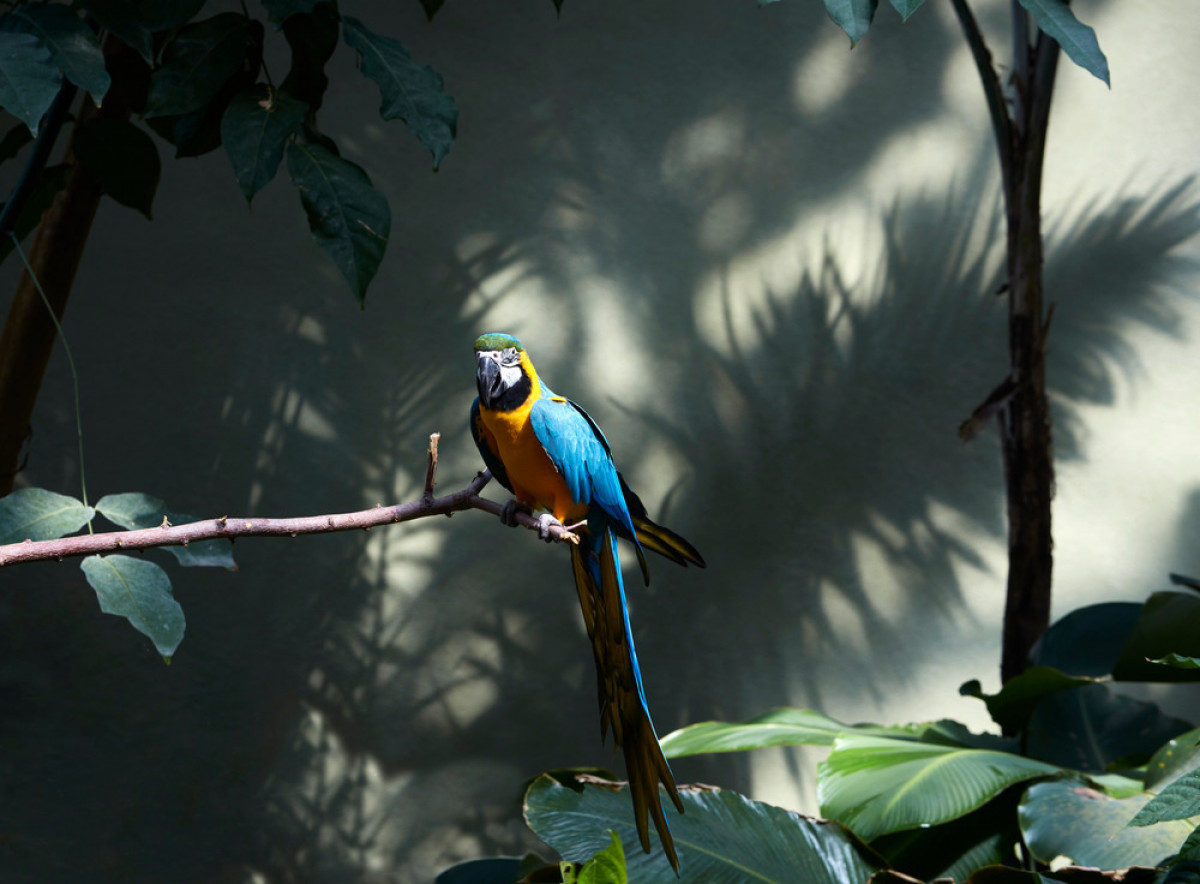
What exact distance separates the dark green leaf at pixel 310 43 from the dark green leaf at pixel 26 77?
26 cm

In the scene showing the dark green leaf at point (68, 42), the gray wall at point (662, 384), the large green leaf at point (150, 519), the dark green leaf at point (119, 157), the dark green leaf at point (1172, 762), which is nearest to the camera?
the dark green leaf at point (68, 42)

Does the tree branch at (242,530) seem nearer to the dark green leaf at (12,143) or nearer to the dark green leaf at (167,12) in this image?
the dark green leaf at (167,12)

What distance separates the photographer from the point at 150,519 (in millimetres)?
881

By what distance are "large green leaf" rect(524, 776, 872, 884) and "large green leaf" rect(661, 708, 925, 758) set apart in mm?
182

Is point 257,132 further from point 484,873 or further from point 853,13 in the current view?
point 484,873

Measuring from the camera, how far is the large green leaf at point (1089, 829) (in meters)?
1.03

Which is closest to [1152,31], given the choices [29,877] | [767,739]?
[767,739]

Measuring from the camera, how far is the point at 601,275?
6.56ft

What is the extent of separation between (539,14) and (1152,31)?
137cm

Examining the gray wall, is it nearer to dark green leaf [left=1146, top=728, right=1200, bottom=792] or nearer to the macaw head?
dark green leaf [left=1146, top=728, right=1200, bottom=792]

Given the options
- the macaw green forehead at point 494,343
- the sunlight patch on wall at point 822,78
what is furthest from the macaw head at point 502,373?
the sunlight patch on wall at point 822,78

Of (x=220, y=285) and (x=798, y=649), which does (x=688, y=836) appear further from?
(x=220, y=285)

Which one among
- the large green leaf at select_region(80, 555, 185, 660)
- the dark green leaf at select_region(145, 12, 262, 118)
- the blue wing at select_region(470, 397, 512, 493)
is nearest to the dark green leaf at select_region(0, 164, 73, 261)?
the dark green leaf at select_region(145, 12, 262, 118)

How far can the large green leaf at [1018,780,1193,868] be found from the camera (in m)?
1.03
